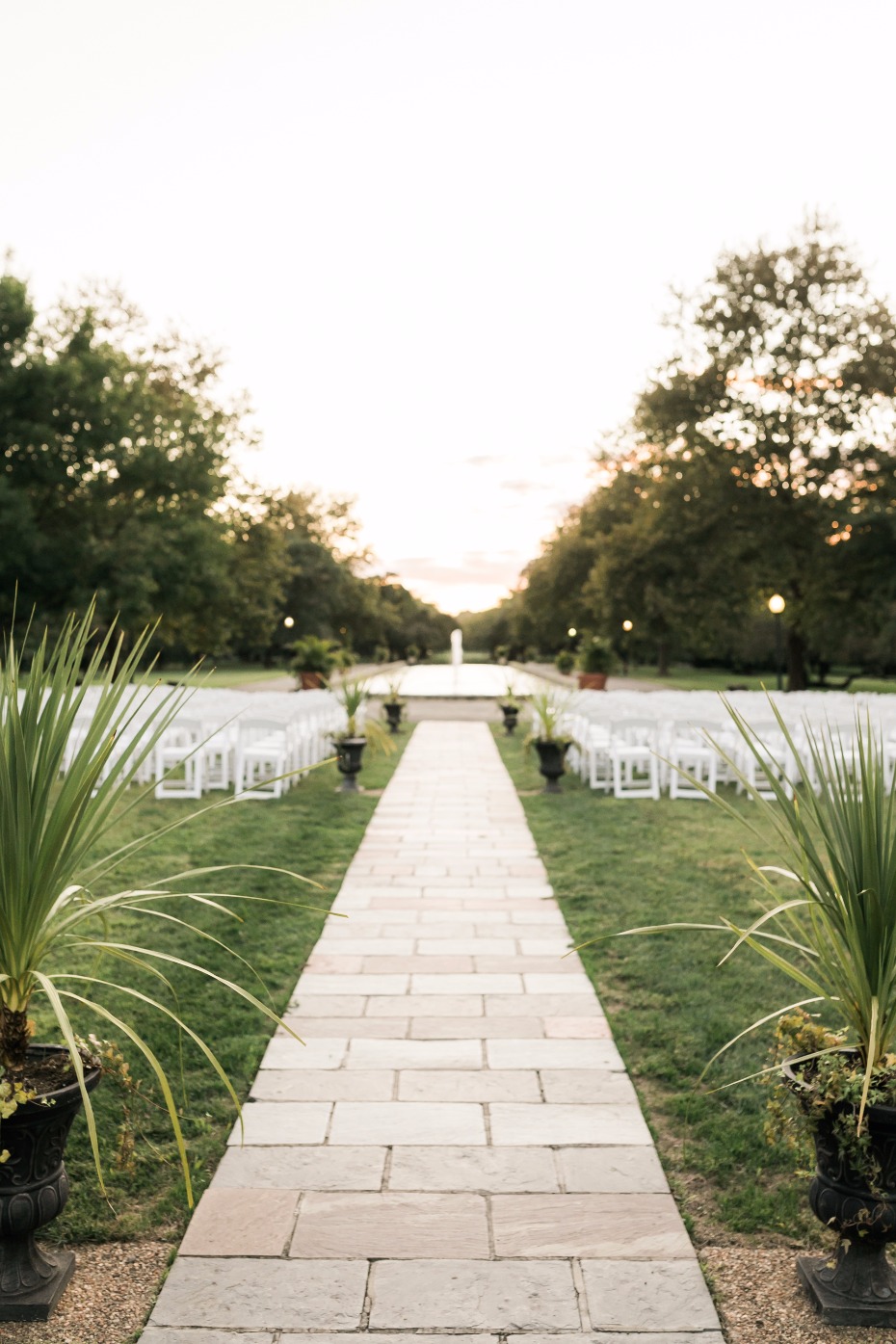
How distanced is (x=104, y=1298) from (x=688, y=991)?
10.0ft

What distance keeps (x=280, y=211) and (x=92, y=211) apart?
293 centimetres

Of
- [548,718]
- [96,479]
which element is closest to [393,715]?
[548,718]

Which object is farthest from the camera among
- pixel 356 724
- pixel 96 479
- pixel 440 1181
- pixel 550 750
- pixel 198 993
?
pixel 96 479

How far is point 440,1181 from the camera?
2959 millimetres

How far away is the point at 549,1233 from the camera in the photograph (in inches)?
106

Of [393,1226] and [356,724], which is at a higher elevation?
[356,724]

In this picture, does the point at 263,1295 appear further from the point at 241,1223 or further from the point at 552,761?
the point at 552,761

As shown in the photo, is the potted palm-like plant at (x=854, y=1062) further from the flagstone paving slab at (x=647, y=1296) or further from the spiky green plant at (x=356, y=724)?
the spiky green plant at (x=356, y=724)

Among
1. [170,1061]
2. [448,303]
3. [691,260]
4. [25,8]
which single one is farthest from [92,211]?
[691,260]

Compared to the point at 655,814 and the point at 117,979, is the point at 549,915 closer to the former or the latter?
the point at 117,979

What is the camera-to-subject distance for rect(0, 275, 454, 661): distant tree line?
2539cm

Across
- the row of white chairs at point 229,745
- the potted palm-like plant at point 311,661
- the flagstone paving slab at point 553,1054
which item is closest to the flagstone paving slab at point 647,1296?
the flagstone paving slab at point 553,1054

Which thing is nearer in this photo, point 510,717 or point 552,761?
point 552,761

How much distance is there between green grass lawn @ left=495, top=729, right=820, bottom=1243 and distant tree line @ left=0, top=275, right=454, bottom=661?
48.5 ft
